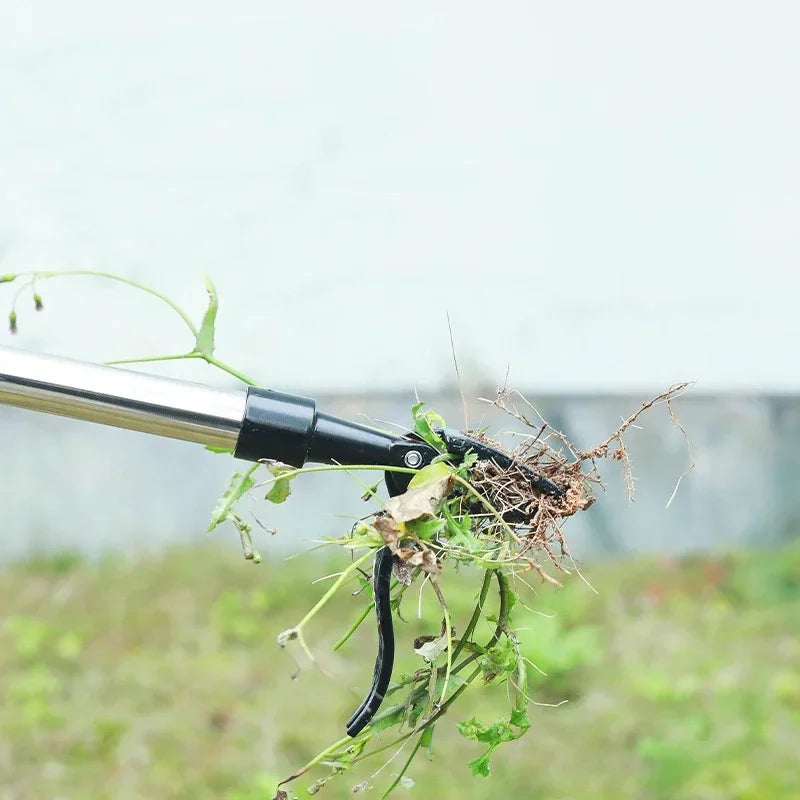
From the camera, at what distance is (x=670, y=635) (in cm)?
178

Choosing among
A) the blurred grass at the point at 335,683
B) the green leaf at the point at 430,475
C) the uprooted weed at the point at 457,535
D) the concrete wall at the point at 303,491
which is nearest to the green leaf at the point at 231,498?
the uprooted weed at the point at 457,535

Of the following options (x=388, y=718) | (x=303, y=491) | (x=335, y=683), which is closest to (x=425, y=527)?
(x=388, y=718)

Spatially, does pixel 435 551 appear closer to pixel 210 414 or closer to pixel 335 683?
pixel 210 414

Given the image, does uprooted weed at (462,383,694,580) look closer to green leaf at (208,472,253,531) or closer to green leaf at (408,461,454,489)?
green leaf at (408,461,454,489)

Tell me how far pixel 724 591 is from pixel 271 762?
3.12ft

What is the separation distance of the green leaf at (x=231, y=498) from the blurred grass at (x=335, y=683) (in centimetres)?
94

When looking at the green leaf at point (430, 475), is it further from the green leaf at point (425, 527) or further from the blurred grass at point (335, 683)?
the blurred grass at point (335, 683)

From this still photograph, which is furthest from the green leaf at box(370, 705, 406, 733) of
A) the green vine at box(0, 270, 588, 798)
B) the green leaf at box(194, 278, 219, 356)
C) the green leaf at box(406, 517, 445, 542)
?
the green leaf at box(194, 278, 219, 356)

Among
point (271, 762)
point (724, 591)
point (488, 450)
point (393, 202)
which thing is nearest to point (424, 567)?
point (488, 450)

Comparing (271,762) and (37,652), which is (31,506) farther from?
(271,762)

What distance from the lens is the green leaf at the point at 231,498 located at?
59 cm

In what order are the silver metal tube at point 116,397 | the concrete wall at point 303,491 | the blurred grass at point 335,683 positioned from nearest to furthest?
1. the silver metal tube at point 116,397
2. the blurred grass at point 335,683
3. the concrete wall at point 303,491

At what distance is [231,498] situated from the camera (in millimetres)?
595

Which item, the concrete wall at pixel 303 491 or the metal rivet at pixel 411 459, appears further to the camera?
the concrete wall at pixel 303 491
